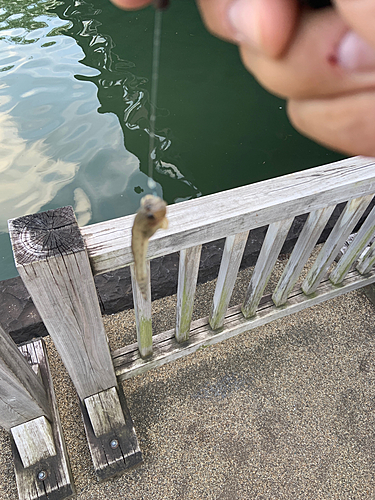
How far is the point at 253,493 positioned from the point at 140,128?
14.8ft

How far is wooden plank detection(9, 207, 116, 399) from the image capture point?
1.08 meters

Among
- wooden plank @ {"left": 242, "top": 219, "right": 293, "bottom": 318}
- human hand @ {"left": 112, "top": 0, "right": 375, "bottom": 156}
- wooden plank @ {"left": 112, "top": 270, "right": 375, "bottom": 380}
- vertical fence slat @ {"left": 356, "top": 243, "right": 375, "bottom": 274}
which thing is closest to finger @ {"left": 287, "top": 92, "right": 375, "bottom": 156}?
human hand @ {"left": 112, "top": 0, "right": 375, "bottom": 156}

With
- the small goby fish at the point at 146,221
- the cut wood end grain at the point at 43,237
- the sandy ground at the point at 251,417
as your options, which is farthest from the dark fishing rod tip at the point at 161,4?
the sandy ground at the point at 251,417

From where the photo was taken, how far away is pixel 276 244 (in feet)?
5.64

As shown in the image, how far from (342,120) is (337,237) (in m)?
1.68

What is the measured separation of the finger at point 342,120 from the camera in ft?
1.38

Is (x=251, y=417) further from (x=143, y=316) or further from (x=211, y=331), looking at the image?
(x=143, y=316)

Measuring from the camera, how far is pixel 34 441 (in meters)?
1.85

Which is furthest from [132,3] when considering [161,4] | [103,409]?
[103,409]

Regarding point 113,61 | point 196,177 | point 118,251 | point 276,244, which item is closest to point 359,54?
point 118,251

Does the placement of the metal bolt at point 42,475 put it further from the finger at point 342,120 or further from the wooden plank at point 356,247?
the wooden plank at point 356,247

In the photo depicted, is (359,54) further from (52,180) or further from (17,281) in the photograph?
(52,180)

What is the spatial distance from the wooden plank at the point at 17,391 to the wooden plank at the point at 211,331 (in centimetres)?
47

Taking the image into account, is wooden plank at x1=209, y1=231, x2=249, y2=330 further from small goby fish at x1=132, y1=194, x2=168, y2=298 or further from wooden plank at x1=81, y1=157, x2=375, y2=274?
small goby fish at x1=132, y1=194, x2=168, y2=298
